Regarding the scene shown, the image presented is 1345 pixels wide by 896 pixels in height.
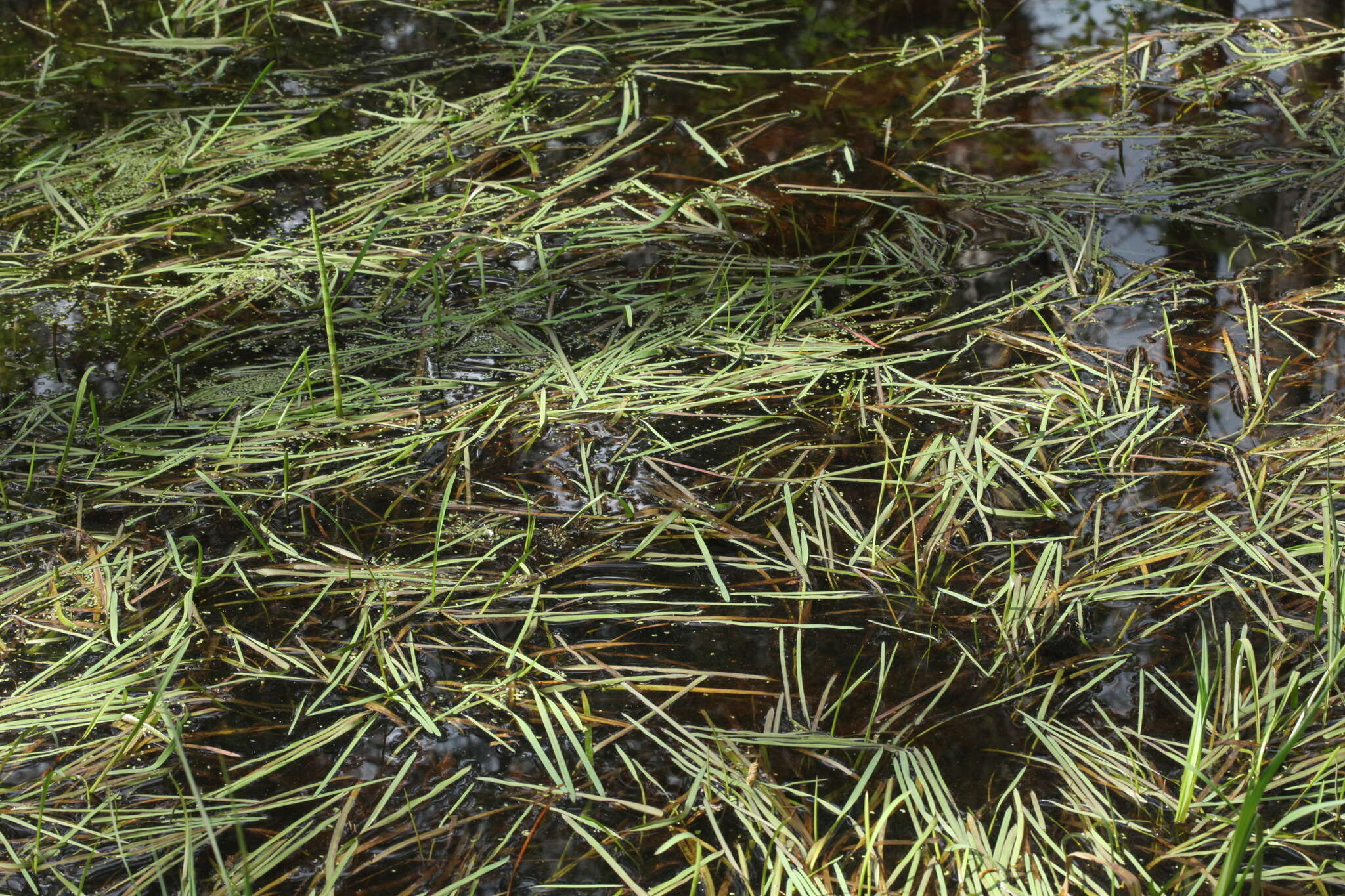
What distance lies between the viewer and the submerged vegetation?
1.21 m

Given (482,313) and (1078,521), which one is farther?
(482,313)

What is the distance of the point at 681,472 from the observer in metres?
1.68

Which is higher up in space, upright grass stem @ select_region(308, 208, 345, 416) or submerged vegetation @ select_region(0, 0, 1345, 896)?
upright grass stem @ select_region(308, 208, 345, 416)

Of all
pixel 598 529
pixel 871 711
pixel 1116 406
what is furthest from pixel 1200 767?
pixel 598 529

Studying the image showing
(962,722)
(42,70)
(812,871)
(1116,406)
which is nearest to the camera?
(812,871)

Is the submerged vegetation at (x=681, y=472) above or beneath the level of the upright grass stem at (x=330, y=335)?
beneath

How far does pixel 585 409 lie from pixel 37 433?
87 cm

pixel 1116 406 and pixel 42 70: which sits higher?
pixel 42 70

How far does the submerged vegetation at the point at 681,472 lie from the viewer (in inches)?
47.8

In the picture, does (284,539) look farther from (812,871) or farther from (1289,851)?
(1289,851)

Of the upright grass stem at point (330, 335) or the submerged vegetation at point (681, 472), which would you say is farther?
the upright grass stem at point (330, 335)

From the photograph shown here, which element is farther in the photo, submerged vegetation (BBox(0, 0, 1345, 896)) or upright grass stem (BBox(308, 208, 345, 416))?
upright grass stem (BBox(308, 208, 345, 416))

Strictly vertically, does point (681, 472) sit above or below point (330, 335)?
below

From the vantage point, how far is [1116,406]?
1.76m
